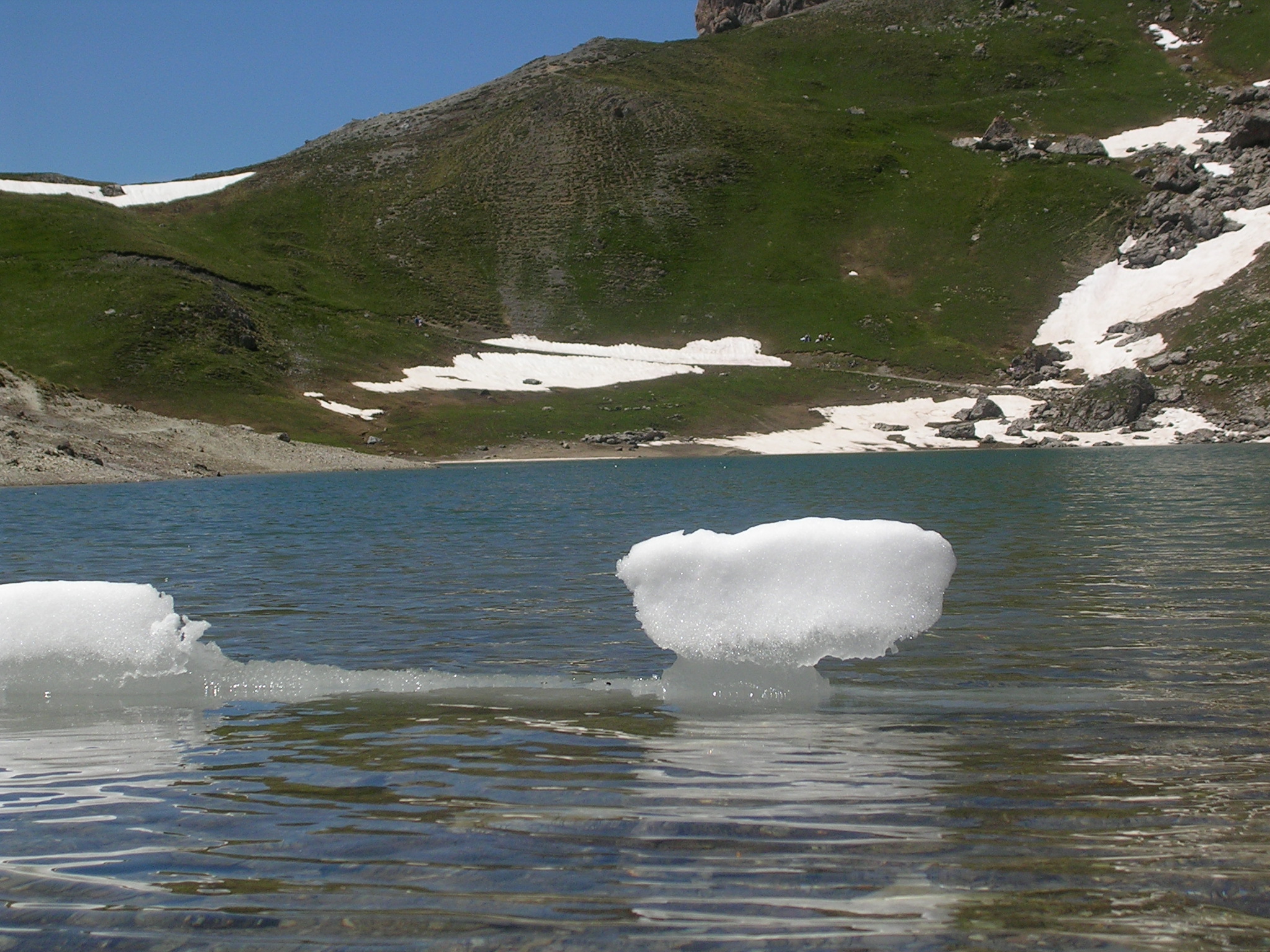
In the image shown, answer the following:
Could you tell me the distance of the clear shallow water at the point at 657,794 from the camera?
668 centimetres

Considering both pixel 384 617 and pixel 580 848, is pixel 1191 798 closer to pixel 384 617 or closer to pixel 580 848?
pixel 580 848

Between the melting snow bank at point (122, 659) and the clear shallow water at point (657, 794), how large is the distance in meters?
0.48

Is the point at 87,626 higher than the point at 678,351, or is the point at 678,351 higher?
the point at 678,351

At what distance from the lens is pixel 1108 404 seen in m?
118

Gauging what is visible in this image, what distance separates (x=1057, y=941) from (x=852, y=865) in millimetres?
1498

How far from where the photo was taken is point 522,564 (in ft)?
95.5

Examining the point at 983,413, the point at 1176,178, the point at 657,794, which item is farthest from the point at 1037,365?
the point at 657,794

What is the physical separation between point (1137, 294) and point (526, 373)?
86.0 metres

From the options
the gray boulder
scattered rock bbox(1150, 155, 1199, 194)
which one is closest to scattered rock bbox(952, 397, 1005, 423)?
scattered rock bbox(1150, 155, 1199, 194)

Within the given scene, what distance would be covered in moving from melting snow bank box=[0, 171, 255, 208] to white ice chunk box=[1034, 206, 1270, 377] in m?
147

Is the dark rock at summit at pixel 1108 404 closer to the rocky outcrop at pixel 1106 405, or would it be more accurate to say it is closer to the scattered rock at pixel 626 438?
the rocky outcrop at pixel 1106 405

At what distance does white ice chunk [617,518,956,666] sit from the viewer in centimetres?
1214

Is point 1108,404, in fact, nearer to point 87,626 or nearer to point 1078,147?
point 1078,147

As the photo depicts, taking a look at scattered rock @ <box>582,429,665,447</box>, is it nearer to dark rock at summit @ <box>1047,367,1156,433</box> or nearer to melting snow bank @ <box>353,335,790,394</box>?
melting snow bank @ <box>353,335,790,394</box>
